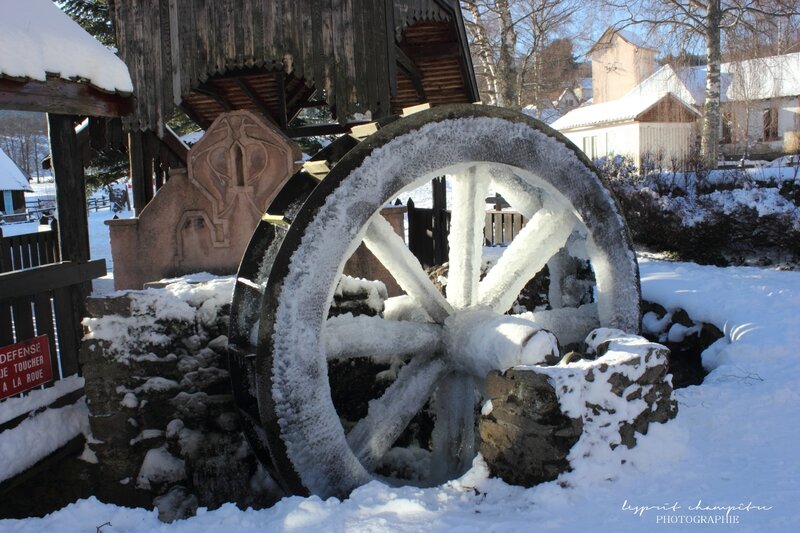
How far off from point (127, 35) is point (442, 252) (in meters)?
4.75

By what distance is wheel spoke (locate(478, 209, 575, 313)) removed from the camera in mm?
4457

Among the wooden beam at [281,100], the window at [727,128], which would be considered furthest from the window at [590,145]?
the wooden beam at [281,100]

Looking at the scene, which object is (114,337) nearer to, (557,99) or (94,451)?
(94,451)

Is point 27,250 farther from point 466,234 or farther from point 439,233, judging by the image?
point 466,234

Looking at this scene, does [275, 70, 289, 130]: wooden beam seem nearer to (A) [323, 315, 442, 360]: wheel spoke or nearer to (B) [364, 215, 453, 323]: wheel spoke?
(B) [364, 215, 453, 323]: wheel spoke

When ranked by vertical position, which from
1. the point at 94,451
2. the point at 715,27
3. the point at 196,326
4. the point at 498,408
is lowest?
the point at 94,451

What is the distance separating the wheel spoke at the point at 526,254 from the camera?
4.46m

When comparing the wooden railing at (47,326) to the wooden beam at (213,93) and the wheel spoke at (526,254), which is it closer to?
the wheel spoke at (526,254)

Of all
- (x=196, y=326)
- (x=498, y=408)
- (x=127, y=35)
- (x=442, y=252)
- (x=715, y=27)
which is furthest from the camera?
(x=715, y=27)

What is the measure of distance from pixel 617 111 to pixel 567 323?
87.0 feet

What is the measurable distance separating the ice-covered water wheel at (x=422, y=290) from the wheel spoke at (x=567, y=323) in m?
0.01

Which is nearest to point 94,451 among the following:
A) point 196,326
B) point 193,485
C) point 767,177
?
point 193,485

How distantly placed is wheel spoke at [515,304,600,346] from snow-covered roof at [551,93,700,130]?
24788mm

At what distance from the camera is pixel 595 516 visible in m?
2.77
